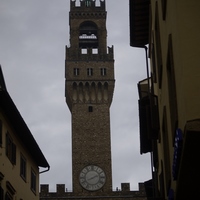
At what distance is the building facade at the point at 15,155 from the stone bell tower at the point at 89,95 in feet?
97.5

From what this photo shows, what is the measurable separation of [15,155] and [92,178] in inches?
1349

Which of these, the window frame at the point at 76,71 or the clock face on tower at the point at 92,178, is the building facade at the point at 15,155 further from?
the window frame at the point at 76,71

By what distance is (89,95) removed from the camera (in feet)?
206

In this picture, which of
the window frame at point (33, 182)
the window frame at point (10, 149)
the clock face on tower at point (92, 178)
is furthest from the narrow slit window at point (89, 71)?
the window frame at point (10, 149)

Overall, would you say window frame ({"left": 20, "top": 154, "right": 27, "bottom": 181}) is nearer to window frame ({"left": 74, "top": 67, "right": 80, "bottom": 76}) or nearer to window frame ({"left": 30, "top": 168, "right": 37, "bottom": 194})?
window frame ({"left": 30, "top": 168, "right": 37, "bottom": 194})

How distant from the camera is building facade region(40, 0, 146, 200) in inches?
2320

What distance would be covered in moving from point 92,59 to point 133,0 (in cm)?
4671

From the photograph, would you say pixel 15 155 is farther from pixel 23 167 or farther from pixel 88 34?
pixel 88 34

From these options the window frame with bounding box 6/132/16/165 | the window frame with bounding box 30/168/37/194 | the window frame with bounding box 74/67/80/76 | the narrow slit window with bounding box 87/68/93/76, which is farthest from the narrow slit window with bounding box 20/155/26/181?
the window frame with bounding box 74/67/80/76

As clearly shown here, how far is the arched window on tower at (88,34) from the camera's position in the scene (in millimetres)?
66438

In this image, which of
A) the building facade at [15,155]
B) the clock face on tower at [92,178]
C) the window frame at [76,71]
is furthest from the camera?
the window frame at [76,71]

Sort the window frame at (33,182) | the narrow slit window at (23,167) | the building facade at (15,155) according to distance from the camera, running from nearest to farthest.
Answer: the building facade at (15,155)
the narrow slit window at (23,167)
the window frame at (33,182)

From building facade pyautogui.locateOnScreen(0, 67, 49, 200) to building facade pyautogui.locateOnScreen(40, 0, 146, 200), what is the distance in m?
28.4

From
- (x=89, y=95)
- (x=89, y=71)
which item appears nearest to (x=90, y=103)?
(x=89, y=95)
